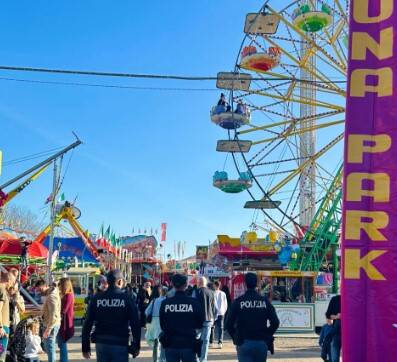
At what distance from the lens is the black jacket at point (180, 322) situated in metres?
5.80

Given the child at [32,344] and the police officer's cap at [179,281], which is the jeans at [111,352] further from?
the child at [32,344]

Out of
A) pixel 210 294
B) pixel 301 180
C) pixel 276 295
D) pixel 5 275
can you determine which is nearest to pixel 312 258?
pixel 301 180

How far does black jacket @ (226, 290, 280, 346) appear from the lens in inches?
241

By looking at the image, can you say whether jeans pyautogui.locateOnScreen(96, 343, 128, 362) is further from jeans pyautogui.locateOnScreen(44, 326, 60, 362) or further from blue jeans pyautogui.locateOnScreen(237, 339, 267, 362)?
jeans pyautogui.locateOnScreen(44, 326, 60, 362)

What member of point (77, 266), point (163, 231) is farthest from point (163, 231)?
point (77, 266)

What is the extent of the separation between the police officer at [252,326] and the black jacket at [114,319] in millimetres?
1108

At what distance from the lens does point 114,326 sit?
5820 mm

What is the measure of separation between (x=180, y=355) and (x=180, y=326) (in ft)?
1.09

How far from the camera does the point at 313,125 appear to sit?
75.8ft

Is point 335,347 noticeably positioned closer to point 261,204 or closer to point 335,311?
point 335,311

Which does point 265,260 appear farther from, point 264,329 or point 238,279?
point 264,329

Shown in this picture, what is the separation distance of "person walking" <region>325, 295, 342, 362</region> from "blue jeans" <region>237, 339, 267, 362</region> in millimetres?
1938

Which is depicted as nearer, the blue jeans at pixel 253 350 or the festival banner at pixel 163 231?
the blue jeans at pixel 253 350

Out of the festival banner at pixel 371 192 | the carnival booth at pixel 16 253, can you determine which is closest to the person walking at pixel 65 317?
the festival banner at pixel 371 192
